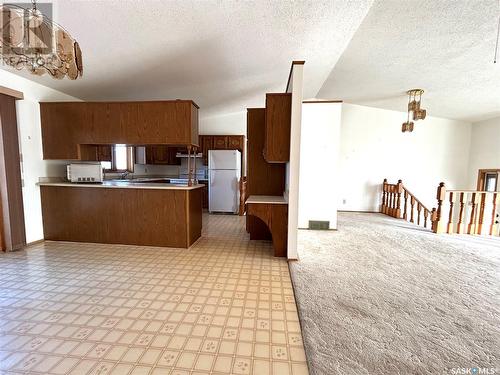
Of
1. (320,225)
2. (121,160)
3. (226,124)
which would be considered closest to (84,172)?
(121,160)

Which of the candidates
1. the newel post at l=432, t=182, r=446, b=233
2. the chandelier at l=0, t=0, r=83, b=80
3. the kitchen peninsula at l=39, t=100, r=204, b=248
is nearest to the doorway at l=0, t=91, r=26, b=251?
the kitchen peninsula at l=39, t=100, r=204, b=248

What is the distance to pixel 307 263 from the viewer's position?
2.84m

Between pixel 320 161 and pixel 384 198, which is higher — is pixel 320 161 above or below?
above

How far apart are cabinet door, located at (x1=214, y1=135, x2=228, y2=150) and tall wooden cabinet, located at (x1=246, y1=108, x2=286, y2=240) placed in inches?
89.5

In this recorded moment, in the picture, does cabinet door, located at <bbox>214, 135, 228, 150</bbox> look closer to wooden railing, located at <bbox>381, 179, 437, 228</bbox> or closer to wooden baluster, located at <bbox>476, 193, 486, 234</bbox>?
wooden railing, located at <bbox>381, 179, 437, 228</bbox>

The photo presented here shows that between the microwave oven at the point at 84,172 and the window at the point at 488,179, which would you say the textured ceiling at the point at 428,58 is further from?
the microwave oven at the point at 84,172

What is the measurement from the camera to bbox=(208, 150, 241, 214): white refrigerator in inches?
219

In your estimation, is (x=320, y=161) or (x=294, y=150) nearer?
(x=294, y=150)

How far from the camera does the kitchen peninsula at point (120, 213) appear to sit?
10.8 ft

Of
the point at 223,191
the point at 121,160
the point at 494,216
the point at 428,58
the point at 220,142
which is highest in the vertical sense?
the point at 428,58

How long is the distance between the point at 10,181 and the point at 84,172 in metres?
0.81

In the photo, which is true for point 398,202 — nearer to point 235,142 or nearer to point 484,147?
point 484,147

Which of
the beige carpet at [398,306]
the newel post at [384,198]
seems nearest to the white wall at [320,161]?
the beige carpet at [398,306]

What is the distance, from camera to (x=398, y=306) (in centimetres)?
193
